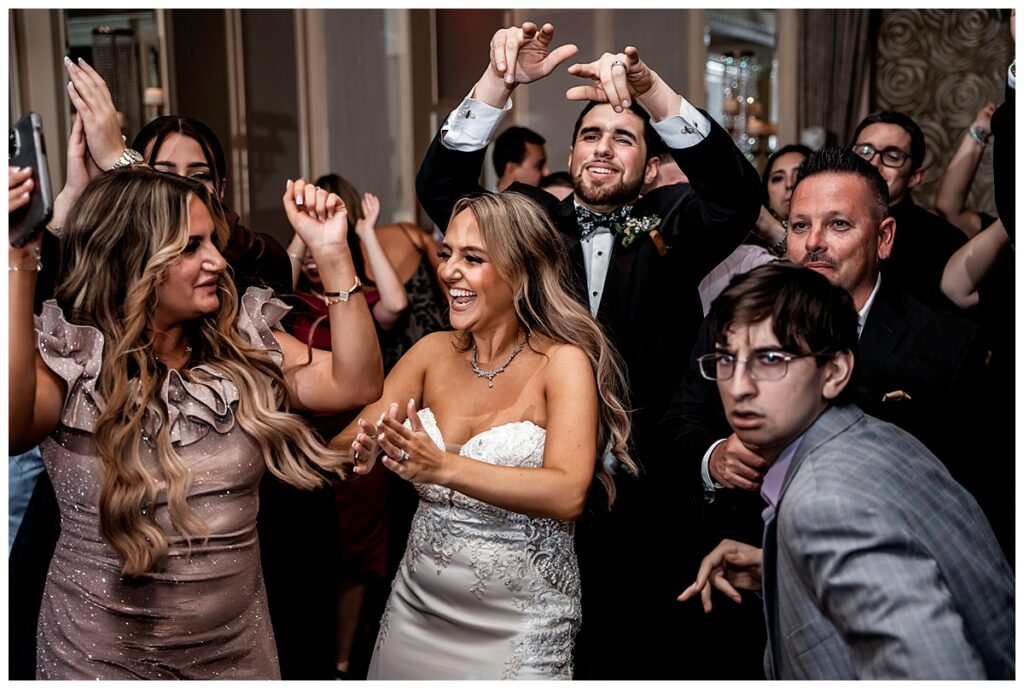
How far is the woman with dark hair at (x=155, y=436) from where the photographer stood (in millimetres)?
1938

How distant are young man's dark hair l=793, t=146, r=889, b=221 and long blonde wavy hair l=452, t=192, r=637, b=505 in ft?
2.12

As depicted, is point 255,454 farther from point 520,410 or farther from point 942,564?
point 942,564

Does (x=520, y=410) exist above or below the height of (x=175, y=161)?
below

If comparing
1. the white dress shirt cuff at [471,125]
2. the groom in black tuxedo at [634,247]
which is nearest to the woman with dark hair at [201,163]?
the groom in black tuxedo at [634,247]

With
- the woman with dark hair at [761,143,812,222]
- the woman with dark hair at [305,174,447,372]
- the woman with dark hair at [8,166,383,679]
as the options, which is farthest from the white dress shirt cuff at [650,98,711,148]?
the woman with dark hair at [761,143,812,222]

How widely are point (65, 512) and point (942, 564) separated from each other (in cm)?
153

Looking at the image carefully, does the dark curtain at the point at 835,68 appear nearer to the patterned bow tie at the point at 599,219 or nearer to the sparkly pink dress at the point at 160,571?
the patterned bow tie at the point at 599,219

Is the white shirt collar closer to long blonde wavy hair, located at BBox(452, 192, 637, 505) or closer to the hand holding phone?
long blonde wavy hair, located at BBox(452, 192, 637, 505)

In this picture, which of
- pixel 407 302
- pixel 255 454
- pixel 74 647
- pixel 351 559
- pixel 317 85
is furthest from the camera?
pixel 317 85

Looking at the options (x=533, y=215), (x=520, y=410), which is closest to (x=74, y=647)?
(x=520, y=410)

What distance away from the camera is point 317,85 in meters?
6.75

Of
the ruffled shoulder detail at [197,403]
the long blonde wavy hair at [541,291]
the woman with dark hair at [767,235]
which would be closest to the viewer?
the ruffled shoulder detail at [197,403]

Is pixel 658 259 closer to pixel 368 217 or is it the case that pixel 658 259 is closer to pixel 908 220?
pixel 908 220

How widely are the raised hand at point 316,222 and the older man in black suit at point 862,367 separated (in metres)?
0.89
